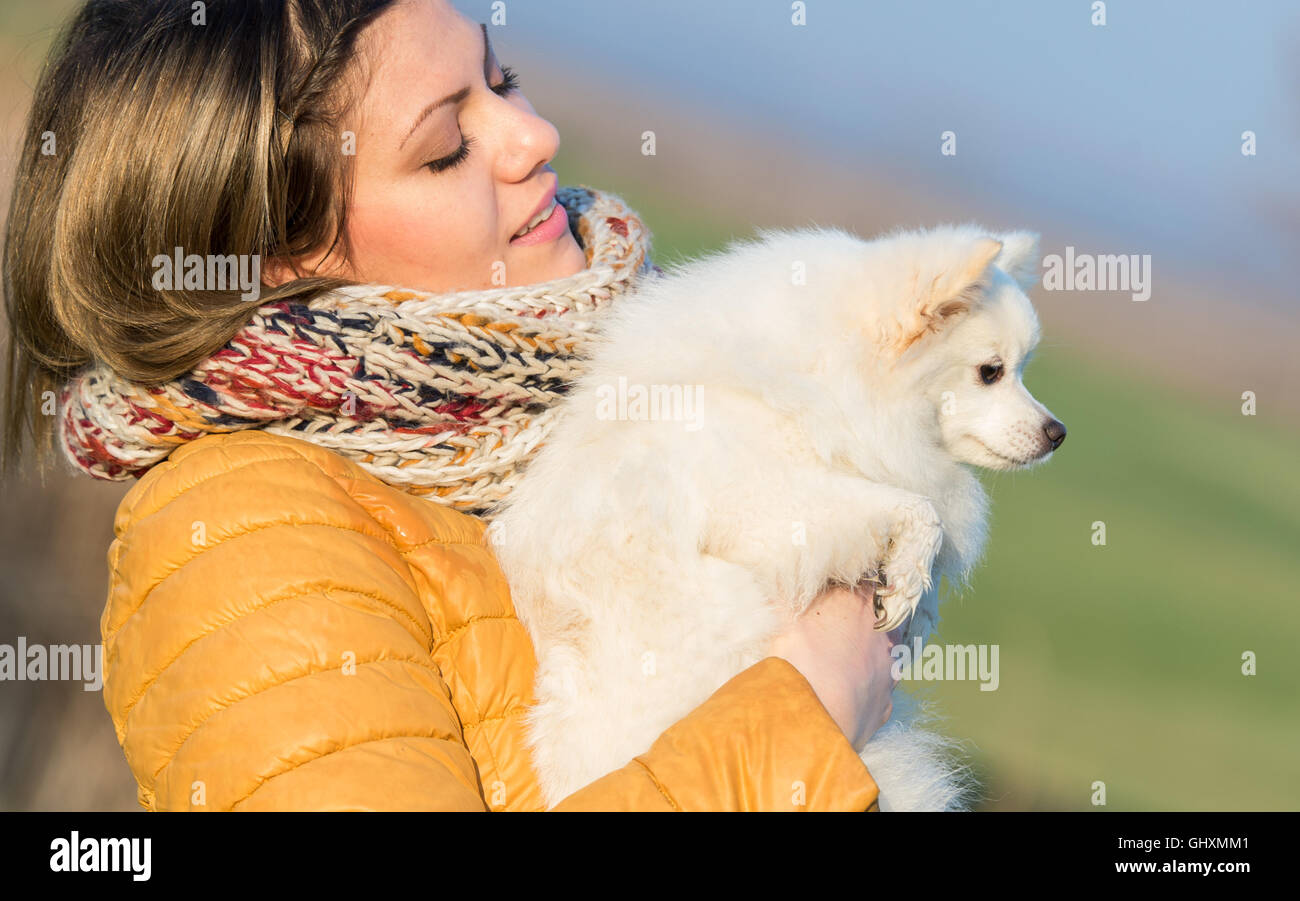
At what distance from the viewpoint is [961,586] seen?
2.27m

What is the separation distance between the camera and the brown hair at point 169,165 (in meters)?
1.66

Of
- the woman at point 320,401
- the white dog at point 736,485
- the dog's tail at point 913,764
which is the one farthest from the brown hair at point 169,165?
the dog's tail at point 913,764

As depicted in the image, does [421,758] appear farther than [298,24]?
No

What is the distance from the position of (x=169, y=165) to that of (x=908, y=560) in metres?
1.54

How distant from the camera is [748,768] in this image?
4.37 feet

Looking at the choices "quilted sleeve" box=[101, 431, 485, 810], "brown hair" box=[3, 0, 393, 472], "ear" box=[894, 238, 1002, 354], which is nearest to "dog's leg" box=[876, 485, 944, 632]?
"ear" box=[894, 238, 1002, 354]

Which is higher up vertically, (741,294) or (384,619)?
(741,294)

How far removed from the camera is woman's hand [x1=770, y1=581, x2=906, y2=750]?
1664 mm

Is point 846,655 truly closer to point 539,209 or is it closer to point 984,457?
point 984,457

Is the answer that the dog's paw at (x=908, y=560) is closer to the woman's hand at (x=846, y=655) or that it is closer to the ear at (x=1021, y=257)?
the woman's hand at (x=846, y=655)

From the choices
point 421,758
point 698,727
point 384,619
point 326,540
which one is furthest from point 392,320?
point 698,727

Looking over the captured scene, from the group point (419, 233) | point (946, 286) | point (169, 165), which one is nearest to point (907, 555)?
point (946, 286)

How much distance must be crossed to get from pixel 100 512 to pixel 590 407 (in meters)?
3.23

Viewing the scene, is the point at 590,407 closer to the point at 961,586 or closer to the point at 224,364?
the point at 224,364
